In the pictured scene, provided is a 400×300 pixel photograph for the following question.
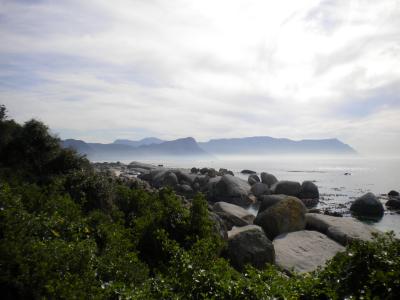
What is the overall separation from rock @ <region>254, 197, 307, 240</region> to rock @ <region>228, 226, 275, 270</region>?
5.10m

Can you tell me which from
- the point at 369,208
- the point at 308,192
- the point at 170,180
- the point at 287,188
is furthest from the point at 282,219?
the point at 170,180

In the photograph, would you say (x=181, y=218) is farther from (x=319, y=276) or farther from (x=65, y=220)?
(x=319, y=276)

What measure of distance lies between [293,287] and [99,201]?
9.47 m

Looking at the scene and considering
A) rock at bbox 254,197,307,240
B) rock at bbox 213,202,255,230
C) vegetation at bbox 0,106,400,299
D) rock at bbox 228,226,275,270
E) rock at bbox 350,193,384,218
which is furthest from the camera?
rock at bbox 350,193,384,218

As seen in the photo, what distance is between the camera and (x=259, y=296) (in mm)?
5348

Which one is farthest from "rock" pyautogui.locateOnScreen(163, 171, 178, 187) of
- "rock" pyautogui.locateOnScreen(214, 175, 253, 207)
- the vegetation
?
the vegetation

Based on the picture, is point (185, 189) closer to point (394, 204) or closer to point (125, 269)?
point (394, 204)

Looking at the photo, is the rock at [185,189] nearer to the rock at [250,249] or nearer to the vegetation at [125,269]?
the rock at [250,249]

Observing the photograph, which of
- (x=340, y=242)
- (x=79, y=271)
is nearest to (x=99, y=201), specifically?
(x=79, y=271)

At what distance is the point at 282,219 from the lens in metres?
20.1

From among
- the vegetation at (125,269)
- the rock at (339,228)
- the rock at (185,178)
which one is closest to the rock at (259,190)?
the rock at (185,178)

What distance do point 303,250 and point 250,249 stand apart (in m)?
4.29

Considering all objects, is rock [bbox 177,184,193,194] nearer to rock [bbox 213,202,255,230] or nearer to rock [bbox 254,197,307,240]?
rock [bbox 213,202,255,230]

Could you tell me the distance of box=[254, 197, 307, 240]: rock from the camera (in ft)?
65.6
